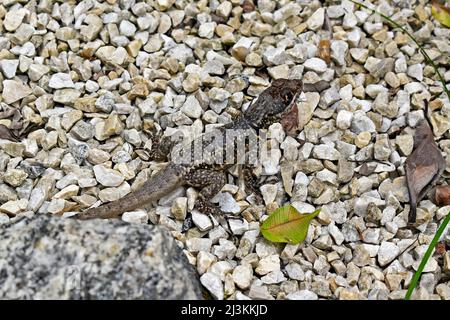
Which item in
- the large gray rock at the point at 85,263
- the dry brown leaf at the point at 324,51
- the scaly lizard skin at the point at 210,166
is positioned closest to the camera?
the large gray rock at the point at 85,263

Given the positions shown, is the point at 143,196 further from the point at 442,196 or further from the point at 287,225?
the point at 442,196

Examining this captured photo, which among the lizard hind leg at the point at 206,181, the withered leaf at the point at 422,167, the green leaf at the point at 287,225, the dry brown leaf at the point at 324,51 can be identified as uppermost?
the dry brown leaf at the point at 324,51

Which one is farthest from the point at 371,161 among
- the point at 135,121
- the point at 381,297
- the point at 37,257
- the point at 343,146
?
the point at 37,257

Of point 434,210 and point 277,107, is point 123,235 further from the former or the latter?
point 434,210

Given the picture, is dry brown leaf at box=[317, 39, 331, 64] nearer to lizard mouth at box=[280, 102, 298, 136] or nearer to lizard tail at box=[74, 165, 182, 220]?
lizard mouth at box=[280, 102, 298, 136]

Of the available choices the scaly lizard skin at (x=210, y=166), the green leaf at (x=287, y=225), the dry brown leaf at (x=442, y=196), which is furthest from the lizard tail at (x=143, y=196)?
the dry brown leaf at (x=442, y=196)

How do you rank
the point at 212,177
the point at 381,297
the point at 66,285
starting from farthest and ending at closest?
the point at 212,177
the point at 381,297
the point at 66,285

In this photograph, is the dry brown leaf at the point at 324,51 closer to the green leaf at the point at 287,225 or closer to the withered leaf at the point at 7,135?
the green leaf at the point at 287,225
